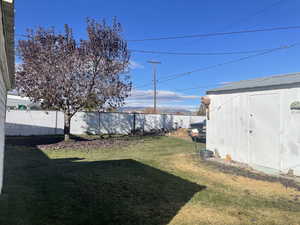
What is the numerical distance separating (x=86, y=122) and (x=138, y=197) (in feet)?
42.2

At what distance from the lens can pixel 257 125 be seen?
22.6ft

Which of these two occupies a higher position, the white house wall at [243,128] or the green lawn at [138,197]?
the white house wall at [243,128]

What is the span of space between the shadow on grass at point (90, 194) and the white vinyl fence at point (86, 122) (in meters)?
8.19

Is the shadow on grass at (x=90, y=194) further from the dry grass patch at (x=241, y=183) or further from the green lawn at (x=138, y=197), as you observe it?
the dry grass patch at (x=241, y=183)

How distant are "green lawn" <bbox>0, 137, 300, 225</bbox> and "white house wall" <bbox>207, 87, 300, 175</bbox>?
1.18m

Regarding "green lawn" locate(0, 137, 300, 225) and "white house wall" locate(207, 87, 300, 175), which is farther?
"white house wall" locate(207, 87, 300, 175)

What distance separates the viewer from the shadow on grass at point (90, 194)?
10.9 ft

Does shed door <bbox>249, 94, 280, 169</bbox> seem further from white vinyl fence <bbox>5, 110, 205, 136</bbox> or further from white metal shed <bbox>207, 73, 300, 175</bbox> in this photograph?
white vinyl fence <bbox>5, 110, 205, 136</bbox>

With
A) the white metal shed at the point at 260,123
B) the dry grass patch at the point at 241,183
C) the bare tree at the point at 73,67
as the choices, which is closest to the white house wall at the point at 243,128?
the white metal shed at the point at 260,123

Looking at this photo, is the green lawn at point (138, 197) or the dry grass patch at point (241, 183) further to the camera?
the dry grass patch at point (241, 183)

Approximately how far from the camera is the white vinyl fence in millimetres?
14070

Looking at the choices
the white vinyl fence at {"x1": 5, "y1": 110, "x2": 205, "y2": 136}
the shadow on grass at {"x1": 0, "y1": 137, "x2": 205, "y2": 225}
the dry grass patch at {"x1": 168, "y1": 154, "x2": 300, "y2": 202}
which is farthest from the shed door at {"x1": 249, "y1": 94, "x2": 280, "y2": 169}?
the white vinyl fence at {"x1": 5, "y1": 110, "x2": 205, "y2": 136}

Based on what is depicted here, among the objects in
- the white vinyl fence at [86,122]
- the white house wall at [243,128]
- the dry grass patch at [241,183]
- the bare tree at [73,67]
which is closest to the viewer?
the dry grass patch at [241,183]

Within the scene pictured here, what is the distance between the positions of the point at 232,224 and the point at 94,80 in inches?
386
